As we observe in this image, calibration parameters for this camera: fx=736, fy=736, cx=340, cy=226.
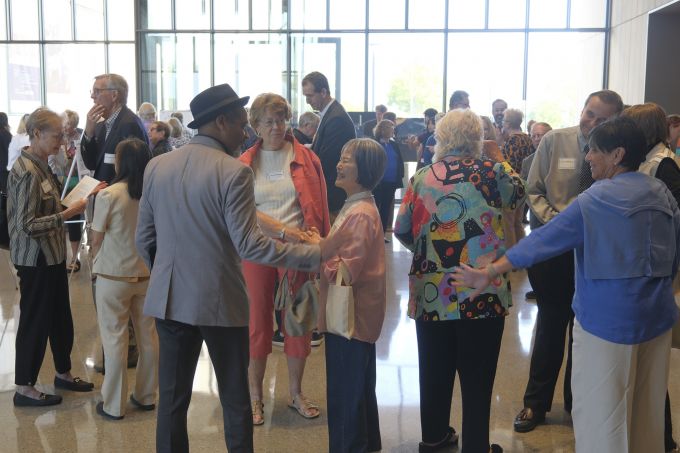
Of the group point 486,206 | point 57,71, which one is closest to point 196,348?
point 486,206

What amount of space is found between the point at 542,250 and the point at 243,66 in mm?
14489

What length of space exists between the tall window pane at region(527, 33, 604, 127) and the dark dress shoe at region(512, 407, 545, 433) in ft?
40.3

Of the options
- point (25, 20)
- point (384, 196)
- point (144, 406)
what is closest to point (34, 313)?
point (144, 406)

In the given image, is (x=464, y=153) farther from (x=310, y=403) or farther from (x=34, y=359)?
(x=34, y=359)

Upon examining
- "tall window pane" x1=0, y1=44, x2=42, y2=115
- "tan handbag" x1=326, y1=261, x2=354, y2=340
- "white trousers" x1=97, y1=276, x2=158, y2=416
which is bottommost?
"white trousers" x1=97, y1=276, x2=158, y2=416

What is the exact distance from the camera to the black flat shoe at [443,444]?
3.52 m

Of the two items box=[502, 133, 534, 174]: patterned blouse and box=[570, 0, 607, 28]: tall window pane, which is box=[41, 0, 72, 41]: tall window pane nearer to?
box=[570, 0, 607, 28]: tall window pane

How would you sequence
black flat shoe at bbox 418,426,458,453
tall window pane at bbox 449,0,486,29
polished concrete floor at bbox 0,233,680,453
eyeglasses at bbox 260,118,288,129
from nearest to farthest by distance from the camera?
black flat shoe at bbox 418,426,458,453, polished concrete floor at bbox 0,233,680,453, eyeglasses at bbox 260,118,288,129, tall window pane at bbox 449,0,486,29

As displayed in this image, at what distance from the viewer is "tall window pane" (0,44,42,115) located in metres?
17.4

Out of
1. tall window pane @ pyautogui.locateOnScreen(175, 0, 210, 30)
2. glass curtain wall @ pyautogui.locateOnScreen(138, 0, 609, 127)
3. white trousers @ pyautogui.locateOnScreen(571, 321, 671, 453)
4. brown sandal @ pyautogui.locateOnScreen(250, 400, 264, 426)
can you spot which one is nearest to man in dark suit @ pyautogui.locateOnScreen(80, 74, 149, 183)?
brown sandal @ pyautogui.locateOnScreen(250, 400, 264, 426)

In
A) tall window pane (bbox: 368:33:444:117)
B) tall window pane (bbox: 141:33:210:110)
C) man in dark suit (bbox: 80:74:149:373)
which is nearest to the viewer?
man in dark suit (bbox: 80:74:149:373)

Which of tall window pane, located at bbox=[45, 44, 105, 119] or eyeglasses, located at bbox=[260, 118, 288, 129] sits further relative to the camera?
tall window pane, located at bbox=[45, 44, 105, 119]

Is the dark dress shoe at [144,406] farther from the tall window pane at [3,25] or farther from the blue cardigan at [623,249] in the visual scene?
the tall window pane at [3,25]

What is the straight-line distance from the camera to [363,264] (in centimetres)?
299
